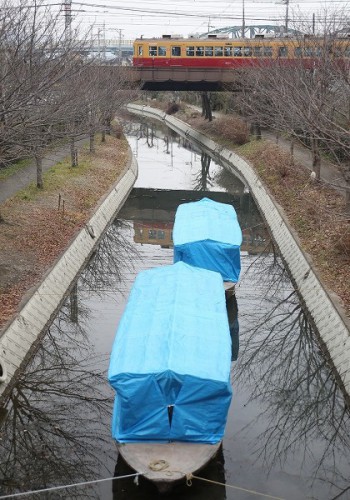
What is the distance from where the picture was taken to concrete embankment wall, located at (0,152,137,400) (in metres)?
16.3

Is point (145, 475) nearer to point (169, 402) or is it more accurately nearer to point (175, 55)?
point (169, 402)

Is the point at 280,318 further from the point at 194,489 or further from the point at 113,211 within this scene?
the point at 113,211

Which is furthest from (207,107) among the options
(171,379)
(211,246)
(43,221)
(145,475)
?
(145,475)

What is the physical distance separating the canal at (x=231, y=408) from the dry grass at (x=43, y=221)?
158 centimetres

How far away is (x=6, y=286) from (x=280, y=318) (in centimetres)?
877

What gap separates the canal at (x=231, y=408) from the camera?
12820mm

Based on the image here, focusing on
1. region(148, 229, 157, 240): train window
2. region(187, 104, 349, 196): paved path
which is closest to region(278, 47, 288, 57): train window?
region(187, 104, 349, 196): paved path

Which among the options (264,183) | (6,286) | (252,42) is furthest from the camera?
(252,42)

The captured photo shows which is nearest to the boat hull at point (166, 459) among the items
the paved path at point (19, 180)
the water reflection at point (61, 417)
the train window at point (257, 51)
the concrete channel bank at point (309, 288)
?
the water reflection at point (61, 417)

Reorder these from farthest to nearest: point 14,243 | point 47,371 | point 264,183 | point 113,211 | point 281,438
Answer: point 264,183 < point 113,211 < point 14,243 < point 47,371 < point 281,438

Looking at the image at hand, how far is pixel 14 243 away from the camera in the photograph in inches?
917

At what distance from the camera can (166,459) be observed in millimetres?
11766

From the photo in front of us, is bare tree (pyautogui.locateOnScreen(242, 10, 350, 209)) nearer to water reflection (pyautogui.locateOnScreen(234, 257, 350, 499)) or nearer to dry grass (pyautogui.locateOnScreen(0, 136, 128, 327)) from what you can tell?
water reflection (pyautogui.locateOnScreen(234, 257, 350, 499))

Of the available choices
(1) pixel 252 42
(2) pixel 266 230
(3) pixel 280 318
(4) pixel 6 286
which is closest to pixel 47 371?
(4) pixel 6 286
